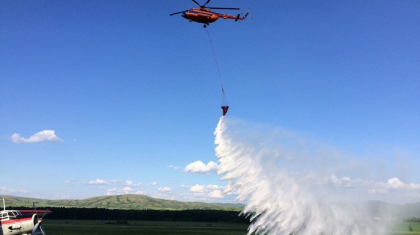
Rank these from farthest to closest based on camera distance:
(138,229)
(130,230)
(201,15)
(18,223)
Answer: (138,229), (130,230), (18,223), (201,15)

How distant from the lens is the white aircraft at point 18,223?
2047 inches

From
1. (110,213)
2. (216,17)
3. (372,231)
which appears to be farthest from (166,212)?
(216,17)

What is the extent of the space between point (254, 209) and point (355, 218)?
19.1 metres

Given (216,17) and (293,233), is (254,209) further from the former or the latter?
(216,17)

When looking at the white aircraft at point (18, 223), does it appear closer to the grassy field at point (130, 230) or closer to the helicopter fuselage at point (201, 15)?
the helicopter fuselage at point (201, 15)

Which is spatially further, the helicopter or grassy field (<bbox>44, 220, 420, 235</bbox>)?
grassy field (<bbox>44, 220, 420, 235</bbox>)

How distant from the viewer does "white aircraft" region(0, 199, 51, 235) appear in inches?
2047

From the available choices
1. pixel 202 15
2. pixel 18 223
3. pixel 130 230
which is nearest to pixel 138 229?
pixel 130 230

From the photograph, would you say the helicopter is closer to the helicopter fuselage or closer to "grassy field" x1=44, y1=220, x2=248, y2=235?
the helicopter fuselage

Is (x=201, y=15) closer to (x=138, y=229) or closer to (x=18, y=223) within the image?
(x=18, y=223)

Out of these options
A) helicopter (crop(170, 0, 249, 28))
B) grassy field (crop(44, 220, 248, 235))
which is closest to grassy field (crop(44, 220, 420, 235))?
grassy field (crop(44, 220, 248, 235))

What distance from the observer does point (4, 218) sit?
52188 millimetres

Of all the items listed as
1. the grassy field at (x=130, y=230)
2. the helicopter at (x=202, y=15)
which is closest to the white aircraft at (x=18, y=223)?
the helicopter at (x=202, y=15)

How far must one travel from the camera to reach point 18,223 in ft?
174
